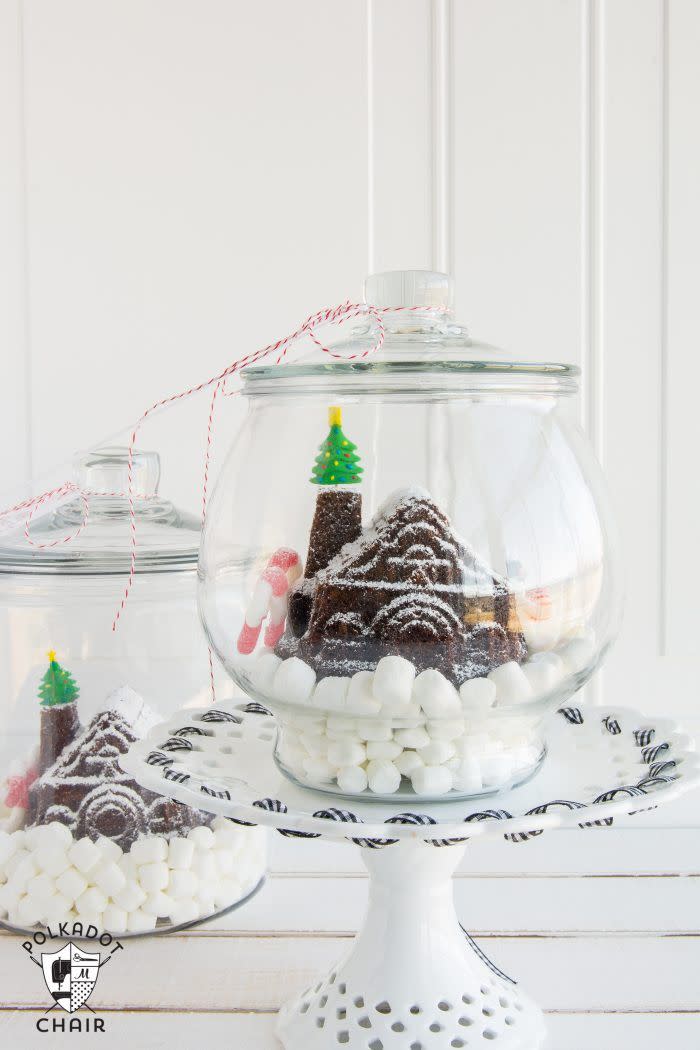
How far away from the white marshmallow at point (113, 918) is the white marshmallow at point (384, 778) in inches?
13.2

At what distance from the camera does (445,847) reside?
688 millimetres

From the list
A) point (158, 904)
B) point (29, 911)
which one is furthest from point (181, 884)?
point (29, 911)

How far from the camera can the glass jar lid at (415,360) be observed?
646 millimetres

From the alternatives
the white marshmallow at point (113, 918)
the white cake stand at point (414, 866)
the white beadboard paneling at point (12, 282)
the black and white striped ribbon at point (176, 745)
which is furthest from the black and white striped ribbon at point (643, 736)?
the white beadboard paneling at point (12, 282)

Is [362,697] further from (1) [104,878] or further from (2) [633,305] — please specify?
(2) [633,305]

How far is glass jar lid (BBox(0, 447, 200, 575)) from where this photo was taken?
90 cm

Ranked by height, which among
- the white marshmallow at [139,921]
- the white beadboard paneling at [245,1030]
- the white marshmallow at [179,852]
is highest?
the white marshmallow at [179,852]

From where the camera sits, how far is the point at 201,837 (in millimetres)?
861

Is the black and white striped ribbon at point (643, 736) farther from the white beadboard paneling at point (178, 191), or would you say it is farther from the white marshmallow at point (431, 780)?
the white beadboard paneling at point (178, 191)

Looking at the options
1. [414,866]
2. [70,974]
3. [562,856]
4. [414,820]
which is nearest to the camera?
[414,820]

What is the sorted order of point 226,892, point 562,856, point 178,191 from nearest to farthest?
point 226,892
point 562,856
point 178,191

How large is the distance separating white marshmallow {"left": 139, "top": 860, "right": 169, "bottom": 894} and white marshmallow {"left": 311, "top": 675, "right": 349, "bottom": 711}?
30cm

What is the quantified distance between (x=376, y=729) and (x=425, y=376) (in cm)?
23

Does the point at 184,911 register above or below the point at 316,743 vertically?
below
